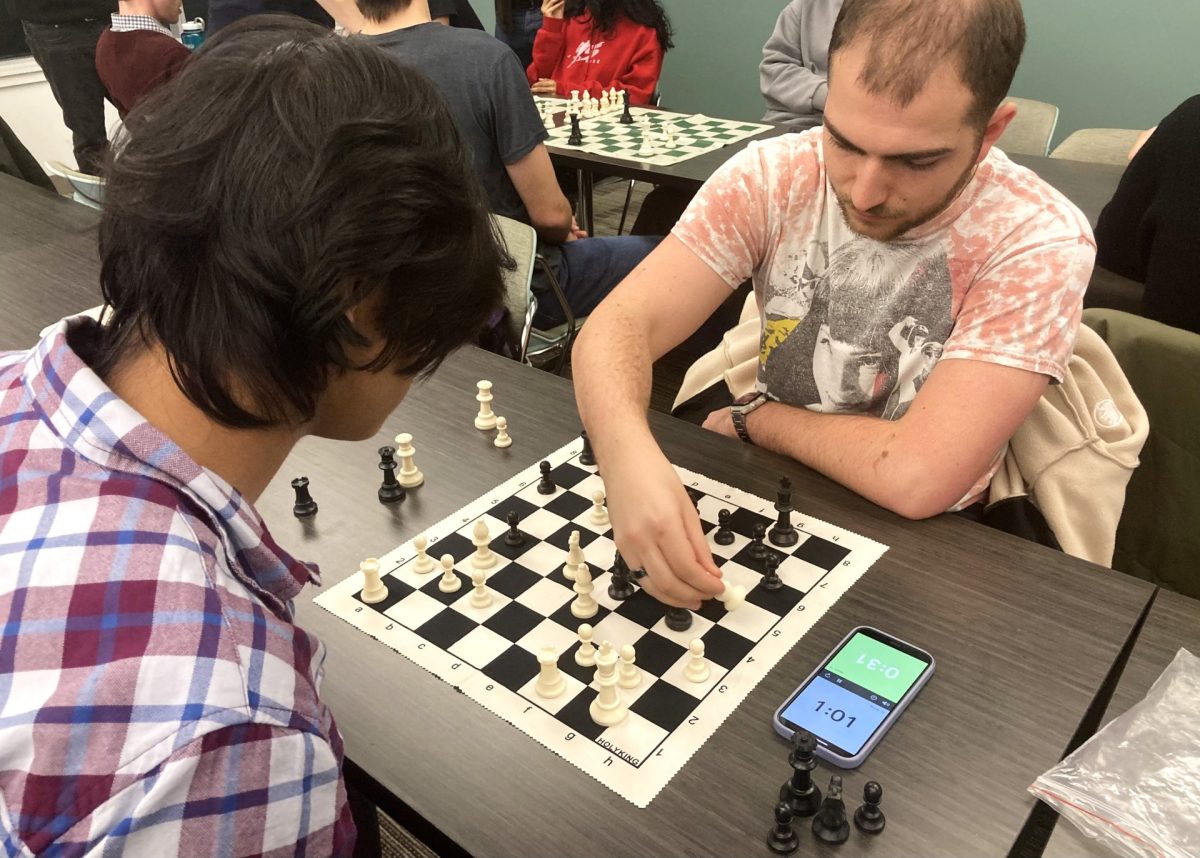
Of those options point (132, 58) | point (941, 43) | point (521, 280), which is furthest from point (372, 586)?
point (132, 58)

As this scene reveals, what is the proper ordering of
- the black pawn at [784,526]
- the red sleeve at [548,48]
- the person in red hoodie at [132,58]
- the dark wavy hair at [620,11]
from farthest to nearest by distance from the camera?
the red sleeve at [548,48], the dark wavy hair at [620,11], the person in red hoodie at [132,58], the black pawn at [784,526]

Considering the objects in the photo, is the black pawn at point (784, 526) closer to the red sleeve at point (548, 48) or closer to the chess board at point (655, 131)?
the chess board at point (655, 131)

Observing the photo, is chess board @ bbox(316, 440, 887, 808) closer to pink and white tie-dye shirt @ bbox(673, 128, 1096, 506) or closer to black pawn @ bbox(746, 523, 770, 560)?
black pawn @ bbox(746, 523, 770, 560)

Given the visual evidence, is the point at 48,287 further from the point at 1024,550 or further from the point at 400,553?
the point at 1024,550

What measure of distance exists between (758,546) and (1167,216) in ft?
5.08

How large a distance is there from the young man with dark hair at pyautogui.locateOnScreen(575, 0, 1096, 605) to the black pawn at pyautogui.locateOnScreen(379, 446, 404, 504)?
27 cm

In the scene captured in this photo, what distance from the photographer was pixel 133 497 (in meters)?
0.63

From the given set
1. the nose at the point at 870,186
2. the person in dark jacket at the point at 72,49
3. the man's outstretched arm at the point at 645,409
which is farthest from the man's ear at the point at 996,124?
the person in dark jacket at the point at 72,49

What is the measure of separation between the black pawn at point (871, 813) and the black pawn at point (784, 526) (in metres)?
0.37

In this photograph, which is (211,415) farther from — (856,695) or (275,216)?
(856,695)

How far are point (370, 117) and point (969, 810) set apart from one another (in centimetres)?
75

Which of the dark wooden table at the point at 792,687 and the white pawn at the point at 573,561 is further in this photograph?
the white pawn at the point at 573,561

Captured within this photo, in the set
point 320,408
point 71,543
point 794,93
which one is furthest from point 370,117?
point 794,93

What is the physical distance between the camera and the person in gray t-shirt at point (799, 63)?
10.5 feet
